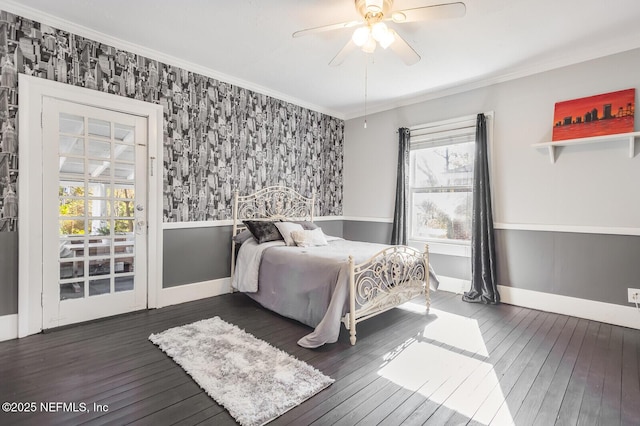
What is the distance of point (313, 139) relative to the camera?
5203 millimetres

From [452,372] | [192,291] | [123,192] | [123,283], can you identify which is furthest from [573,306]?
[123,192]

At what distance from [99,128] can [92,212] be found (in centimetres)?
84

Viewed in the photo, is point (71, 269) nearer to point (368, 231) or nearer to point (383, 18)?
point (383, 18)

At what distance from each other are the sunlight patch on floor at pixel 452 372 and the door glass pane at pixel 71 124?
3450 millimetres

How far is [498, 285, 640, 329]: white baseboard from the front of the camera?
309 cm

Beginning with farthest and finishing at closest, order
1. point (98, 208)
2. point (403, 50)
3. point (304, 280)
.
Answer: point (98, 208)
point (304, 280)
point (403, 50)

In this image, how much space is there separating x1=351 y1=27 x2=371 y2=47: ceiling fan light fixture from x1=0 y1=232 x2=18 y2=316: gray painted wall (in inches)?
128

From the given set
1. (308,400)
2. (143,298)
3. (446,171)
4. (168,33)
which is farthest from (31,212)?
(446,171)

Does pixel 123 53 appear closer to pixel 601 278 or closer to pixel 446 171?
pixel 446 171

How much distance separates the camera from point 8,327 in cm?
267

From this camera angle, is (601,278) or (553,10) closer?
(553,10)

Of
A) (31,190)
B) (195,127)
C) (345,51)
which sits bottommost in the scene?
(31,190)

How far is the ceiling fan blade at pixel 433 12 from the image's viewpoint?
2.01 metres

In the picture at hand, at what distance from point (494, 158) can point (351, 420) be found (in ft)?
11.5
